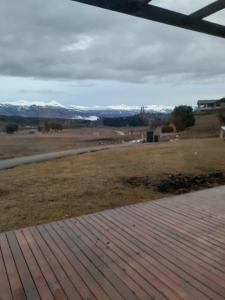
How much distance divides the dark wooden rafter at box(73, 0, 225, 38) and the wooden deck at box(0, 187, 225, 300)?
6.83 feet

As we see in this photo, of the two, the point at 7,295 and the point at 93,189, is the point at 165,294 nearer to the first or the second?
the point at 7,295

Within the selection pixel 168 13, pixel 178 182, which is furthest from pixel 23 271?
pixel 178 182

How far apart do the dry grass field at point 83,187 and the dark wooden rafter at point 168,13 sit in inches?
143

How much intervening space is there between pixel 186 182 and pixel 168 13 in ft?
19.9

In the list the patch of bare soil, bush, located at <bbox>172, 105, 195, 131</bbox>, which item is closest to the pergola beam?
the patch of bare soil

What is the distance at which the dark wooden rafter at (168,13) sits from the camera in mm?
2152

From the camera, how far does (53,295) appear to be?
9.09 ft

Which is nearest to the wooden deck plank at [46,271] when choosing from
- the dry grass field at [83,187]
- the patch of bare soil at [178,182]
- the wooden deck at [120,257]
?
the wooden deck at [120,257]

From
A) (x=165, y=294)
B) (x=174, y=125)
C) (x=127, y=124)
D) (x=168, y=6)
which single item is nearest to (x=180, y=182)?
(x=165, y=294)

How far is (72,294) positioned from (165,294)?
75cm

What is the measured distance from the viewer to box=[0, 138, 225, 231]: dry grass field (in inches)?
223

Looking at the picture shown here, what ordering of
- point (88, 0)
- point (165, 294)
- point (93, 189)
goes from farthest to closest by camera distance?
point (93, 189) < point (165, 294) < point (88, 0)

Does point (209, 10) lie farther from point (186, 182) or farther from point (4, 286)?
point (186, 182)

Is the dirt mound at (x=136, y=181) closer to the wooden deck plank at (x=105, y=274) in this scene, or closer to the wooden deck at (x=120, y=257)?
the wooden deck at (x=120, y=257)
